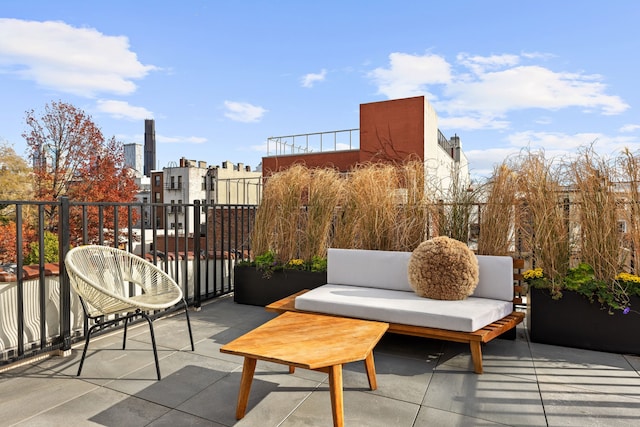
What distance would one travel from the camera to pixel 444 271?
120 inches

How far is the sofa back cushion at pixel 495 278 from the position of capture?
10.3 ft

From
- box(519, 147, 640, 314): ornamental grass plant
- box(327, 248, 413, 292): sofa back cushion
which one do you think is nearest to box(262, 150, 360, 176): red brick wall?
box(327, 248, 413, 292): sofa back cushion

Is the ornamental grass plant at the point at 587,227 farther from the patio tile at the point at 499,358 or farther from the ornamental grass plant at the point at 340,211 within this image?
the ornamental grass plant at the point at 340,211

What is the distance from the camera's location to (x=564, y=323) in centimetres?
312

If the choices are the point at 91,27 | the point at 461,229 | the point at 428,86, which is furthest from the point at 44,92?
the point at 461,229

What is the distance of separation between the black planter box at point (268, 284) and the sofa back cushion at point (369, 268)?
31 cm

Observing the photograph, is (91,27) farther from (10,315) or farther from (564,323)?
(564,323)

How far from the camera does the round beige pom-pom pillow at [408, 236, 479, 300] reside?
305cm

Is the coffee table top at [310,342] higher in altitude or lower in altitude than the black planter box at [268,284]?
higher

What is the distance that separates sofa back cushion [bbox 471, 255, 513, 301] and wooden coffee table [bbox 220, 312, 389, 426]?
1244 mm

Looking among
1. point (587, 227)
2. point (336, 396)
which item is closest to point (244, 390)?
point (336, 396)

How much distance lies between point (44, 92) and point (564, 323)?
67.3 ft

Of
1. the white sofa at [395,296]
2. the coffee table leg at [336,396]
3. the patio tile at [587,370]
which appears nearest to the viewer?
the coffee table leg at [336,396]

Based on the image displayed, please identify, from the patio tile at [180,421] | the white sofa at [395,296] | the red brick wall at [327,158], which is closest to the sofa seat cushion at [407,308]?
the white sofa at [395,296]
